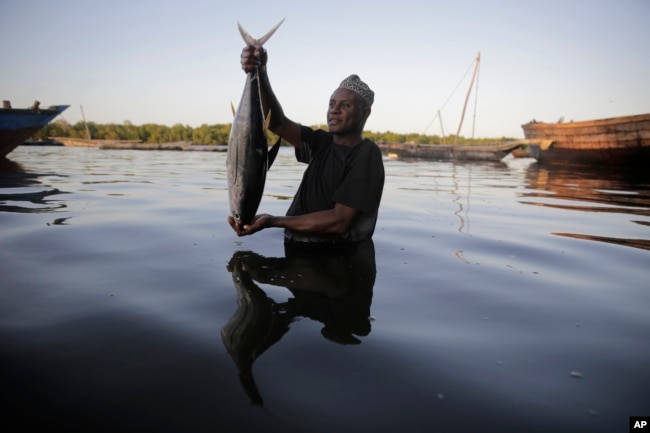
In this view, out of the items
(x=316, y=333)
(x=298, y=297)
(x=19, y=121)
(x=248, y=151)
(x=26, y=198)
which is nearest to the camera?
(x=316, y=333)

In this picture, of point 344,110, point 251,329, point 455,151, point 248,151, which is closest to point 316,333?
point 251,329

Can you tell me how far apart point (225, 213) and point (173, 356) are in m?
4.41

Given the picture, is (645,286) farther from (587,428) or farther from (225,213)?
(225,213)

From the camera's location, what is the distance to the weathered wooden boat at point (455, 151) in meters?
28.0

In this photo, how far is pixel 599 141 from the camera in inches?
739

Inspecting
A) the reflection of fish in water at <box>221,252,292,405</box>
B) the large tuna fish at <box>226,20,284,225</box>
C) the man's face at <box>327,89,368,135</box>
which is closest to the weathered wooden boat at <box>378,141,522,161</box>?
the man's face at <box>327,89,368,135</box>

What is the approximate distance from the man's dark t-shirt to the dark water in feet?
1.08

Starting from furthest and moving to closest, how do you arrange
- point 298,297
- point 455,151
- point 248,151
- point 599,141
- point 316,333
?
point 455,151
point 599,141
point 248,151
point 298,297
point 316,333

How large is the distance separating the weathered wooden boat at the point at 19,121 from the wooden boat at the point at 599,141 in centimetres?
2213

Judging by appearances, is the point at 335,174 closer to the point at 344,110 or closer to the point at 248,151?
the point at 344,110

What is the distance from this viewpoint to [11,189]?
784 centimetres

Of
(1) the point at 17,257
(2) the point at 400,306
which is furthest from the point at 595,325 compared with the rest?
(1) the point at 17,257

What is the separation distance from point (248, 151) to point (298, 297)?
1.08 metres

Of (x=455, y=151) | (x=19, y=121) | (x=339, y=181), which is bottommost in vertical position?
(x=455, y=151)
